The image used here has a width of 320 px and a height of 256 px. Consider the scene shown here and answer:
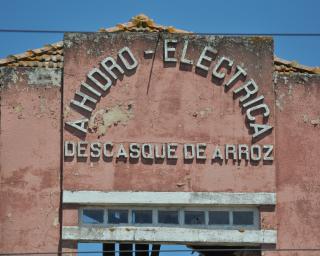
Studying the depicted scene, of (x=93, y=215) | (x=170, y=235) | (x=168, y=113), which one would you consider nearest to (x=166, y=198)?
(x=170, y=235)

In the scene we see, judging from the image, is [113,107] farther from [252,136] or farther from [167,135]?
[252,136]

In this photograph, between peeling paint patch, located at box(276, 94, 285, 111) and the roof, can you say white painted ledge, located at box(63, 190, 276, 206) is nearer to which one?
peeling paint patch, located at box(276, 94, 285, 111)

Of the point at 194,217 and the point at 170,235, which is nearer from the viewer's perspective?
the point at 170,235

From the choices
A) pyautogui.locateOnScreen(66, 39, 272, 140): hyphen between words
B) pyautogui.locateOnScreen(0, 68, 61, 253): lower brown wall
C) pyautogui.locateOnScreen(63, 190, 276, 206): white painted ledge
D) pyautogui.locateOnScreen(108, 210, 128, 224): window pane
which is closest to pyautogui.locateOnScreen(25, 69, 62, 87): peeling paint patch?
pyautogui.locateOnScreen(0, 68, 61, 253): lower brown wall

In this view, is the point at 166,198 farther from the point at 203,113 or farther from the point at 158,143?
the point at 203,113

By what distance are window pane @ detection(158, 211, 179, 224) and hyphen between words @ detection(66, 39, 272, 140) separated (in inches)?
77.1

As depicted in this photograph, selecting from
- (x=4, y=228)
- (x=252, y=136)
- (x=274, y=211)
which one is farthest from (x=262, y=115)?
(x=4, y=228)

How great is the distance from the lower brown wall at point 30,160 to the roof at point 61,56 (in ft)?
0.72

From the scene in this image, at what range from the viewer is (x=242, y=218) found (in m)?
20.4

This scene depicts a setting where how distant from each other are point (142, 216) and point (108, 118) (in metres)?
1.82

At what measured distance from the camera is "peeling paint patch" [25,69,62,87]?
20703mm

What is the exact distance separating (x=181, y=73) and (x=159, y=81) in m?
0.42

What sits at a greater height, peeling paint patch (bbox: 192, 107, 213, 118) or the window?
peeling paint patch (bbox: 192, 107, 213, 118)

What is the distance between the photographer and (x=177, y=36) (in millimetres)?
20953
